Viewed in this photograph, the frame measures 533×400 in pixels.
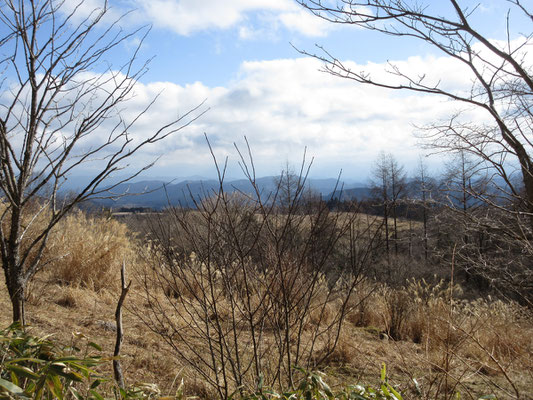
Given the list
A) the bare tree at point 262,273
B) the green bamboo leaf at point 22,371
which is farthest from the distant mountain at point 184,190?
the green bamboo leaf at point 22,371

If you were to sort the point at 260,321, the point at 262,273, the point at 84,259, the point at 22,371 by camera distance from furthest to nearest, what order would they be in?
the point at 84,259 → the point at 262,273 → the point at 260,321 → the point at 22,371

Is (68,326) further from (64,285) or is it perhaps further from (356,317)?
(356,317)

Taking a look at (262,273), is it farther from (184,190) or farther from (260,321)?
(184,190)

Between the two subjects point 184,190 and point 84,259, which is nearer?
point 184,190

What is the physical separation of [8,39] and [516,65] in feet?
14.9

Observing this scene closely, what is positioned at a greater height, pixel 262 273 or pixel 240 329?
A: pixel 262 273

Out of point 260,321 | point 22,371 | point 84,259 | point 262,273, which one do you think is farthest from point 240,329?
point 84,259

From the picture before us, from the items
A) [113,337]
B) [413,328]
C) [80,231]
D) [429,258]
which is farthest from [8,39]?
[429,258]

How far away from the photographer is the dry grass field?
116 inches

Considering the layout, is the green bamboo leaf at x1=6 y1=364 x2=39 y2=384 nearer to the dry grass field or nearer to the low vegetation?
the low vegetation

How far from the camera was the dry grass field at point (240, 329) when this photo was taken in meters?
2.96

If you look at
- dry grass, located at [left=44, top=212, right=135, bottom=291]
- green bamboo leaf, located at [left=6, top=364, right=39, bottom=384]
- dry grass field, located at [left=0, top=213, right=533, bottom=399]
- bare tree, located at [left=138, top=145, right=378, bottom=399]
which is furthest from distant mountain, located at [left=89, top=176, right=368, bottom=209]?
dry grass, located at [left=44, top=212, right=135, bottom=291]

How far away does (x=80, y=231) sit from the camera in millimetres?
7203

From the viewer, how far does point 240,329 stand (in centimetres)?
373
